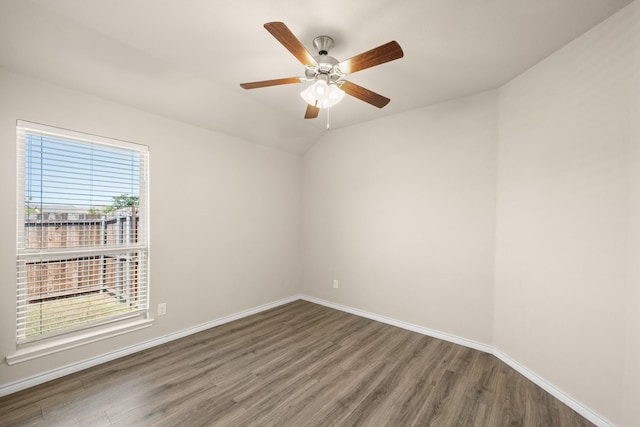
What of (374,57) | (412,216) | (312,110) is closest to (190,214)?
(312,110)

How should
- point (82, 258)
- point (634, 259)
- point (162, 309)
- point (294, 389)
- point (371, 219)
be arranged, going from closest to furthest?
point (634, 259)
point (294, 389)
point (82, 258)
point (162, 309)
point (371, 219)

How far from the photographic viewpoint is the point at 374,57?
5.23ft

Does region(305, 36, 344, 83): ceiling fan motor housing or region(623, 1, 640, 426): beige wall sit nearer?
region(623, 1, 640, 426): beige wall

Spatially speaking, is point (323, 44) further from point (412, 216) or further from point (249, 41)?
point (412, 216)

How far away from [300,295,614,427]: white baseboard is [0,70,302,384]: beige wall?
103 cm

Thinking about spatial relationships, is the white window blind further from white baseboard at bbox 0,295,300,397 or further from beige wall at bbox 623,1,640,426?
beige wall at bbox 623,1,640,426

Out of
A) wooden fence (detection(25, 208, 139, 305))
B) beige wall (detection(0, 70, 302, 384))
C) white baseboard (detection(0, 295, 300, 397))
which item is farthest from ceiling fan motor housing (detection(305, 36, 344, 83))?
white baseboard (detection(0, 295, 300, 397))

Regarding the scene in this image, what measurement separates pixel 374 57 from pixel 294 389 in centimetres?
244

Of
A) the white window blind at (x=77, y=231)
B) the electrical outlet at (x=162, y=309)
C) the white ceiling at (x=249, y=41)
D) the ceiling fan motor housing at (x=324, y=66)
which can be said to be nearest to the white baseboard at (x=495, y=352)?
the electrical outlet at (x=162, y=309)

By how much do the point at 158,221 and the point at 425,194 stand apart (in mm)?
2991

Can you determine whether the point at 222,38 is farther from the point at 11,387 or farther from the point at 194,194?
the point at 11,387

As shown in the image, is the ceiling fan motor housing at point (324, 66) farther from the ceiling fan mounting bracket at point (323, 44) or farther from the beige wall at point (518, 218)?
the beige wall at point (518, 218)

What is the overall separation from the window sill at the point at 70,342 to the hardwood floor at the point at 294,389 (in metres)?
0.24

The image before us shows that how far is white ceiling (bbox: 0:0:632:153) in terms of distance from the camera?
67.3 inches
